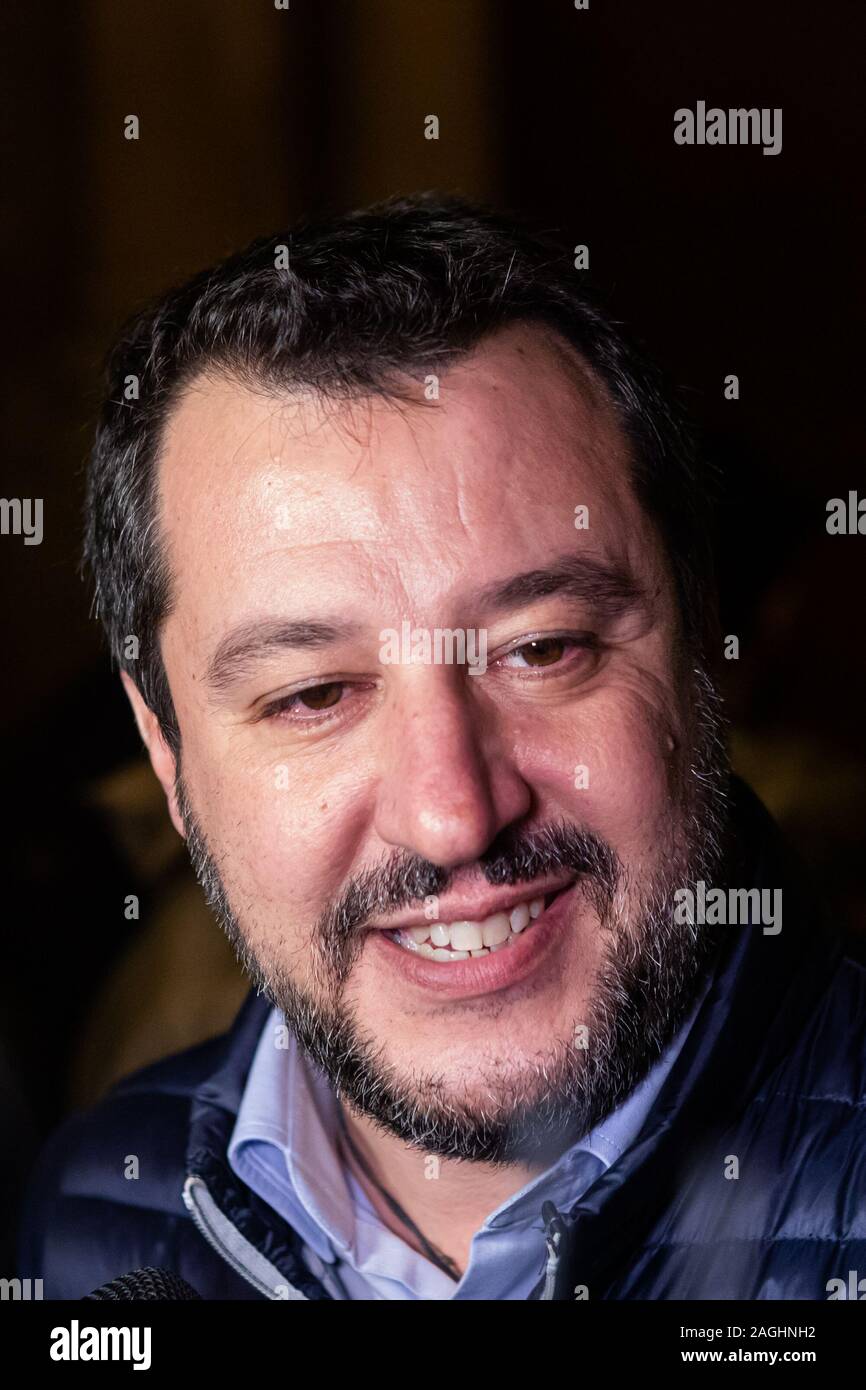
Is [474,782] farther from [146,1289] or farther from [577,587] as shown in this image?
[146,1289]

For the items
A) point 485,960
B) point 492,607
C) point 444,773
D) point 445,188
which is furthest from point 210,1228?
point 445,188

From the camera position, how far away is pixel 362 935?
3.49 ft

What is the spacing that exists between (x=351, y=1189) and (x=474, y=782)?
489mm

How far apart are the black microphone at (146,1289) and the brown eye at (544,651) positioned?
59cm

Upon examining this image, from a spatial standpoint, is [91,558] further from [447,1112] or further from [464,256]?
[447,1112]

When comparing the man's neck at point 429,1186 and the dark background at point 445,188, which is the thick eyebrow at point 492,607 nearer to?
the dark background at point 445,188

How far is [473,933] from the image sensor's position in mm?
1045

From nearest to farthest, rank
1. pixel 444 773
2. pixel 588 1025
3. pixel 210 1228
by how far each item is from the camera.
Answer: pixel 444 773, pixel 588 1025, pixel 210 1228

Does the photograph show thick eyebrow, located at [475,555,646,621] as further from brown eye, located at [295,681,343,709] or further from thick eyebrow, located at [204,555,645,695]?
brown eye, located at [295,681,343,709]

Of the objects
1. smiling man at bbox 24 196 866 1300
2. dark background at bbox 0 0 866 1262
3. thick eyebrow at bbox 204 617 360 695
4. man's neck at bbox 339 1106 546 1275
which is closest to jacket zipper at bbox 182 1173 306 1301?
smiling man at bbox 24 196 866 1300

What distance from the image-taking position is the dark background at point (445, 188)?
4.02 feet

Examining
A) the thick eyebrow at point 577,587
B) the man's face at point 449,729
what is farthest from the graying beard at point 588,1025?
the thick eyebrow at point 577,587
